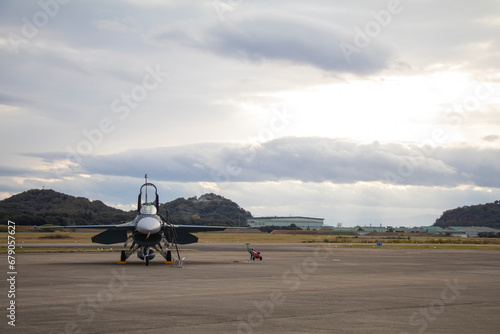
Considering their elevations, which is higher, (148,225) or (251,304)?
(148,225)

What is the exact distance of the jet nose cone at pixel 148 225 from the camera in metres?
31.9

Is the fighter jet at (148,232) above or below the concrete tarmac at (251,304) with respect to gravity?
above

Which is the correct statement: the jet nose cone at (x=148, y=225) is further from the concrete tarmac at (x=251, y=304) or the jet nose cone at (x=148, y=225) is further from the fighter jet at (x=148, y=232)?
the concrete tarmac at (x=251, y=304)

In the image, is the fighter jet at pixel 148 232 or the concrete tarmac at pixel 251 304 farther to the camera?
the fighter jet at pixel 148 232

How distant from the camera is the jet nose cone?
3194cm

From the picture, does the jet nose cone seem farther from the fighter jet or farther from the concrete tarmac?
→ the concrete tarmac

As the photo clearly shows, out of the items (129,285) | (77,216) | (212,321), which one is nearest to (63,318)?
(212,321)

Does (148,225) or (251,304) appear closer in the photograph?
(251,304)

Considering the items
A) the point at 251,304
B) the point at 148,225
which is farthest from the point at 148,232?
the point at 251,304

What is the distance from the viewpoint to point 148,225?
105 ft

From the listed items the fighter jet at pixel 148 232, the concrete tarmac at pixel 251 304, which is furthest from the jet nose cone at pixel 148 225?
the concrete tarmac at pixel 251 304

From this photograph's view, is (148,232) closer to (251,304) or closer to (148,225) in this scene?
(148,225)

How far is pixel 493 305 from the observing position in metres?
16.0

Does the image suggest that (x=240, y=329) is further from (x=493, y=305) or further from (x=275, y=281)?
(x=275, y=281)
